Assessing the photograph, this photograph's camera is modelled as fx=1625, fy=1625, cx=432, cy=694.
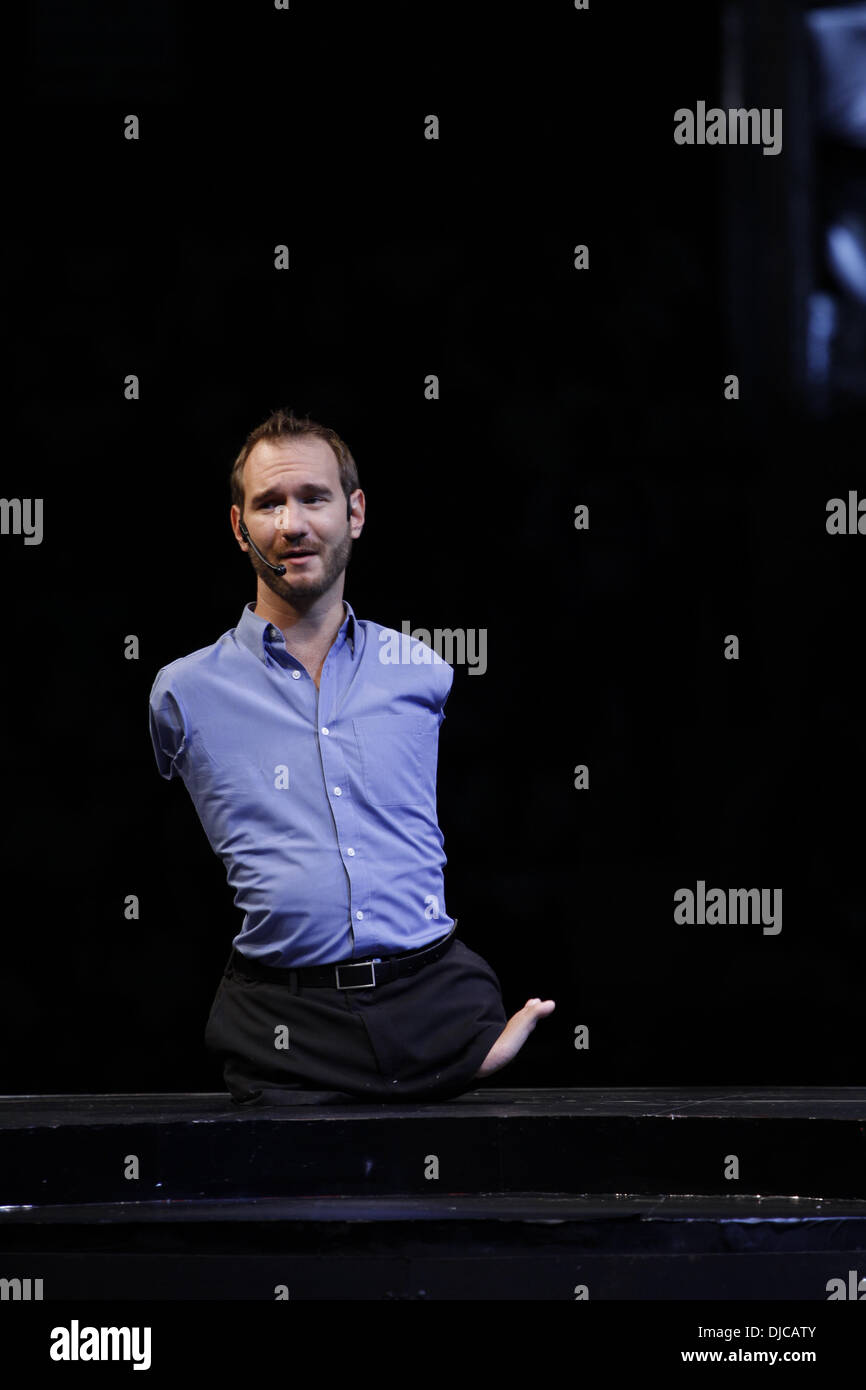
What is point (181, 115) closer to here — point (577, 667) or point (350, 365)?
point (350, 365)

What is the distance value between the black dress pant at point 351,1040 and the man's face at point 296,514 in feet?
2.20

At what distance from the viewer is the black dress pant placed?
267 centimetres

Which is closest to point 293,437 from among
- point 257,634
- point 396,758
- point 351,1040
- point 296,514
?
point 296,514

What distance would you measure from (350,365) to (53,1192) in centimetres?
175

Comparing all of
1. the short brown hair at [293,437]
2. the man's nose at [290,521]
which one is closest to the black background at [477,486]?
the short brown hair at [293,437]

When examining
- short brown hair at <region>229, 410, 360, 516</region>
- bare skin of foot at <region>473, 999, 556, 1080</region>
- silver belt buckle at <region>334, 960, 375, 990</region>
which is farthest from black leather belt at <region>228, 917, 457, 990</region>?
short brown hair at <region>229, 410, 360, 516</region>

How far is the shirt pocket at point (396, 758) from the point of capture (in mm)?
2783

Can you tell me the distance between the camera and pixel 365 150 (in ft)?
11.2

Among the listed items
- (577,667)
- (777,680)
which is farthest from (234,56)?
(777,680)

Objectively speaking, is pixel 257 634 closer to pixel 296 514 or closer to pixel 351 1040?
pixel 296 514

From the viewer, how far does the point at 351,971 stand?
2705 millimetres

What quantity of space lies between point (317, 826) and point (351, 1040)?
359 mm

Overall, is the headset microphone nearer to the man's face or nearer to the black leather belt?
the man's face

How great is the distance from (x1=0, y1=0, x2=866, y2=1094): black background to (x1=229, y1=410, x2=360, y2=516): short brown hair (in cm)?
53
